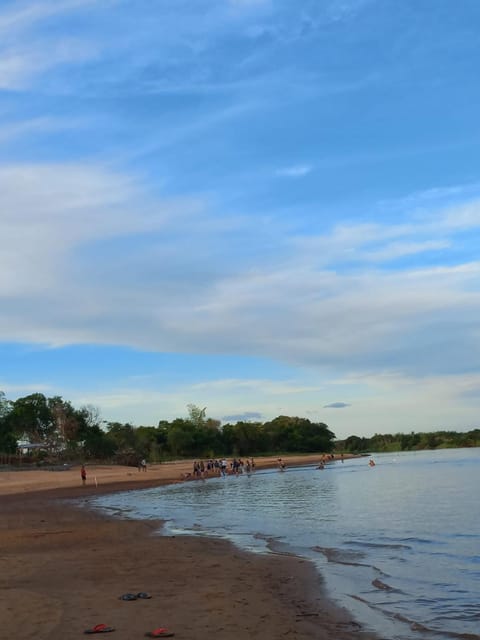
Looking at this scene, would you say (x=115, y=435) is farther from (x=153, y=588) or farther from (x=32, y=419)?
(x=153, y=588)

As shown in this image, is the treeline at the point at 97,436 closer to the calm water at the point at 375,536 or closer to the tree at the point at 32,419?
the tree at the point at 32,419

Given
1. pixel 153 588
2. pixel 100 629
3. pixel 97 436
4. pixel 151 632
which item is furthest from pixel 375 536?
pixel 97 436

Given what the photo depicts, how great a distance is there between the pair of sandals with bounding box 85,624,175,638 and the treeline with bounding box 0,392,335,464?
273ft

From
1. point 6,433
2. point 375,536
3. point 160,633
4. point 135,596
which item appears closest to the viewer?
point 160,633

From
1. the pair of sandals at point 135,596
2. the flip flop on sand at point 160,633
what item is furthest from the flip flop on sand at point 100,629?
the pair of sandals at point 135,596

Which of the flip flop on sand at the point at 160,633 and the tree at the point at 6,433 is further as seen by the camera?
the tree at the point at 6,433

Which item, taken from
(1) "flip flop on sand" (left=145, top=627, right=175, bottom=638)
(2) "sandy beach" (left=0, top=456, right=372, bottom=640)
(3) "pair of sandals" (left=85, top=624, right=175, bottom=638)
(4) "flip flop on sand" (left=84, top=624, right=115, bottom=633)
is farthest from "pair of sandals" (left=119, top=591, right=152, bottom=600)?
(1) "flip flop on sand" (left=145, top=627, right=175, bottom=638)

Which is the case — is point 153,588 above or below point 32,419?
below

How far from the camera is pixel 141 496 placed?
46.6 m

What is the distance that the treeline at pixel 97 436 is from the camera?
96312 millimetres

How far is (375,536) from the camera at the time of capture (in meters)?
22.6

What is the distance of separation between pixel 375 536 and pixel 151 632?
14.8m

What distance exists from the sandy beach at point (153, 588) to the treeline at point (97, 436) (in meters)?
72.9

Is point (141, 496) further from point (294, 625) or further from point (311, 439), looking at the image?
point (311, 439)
